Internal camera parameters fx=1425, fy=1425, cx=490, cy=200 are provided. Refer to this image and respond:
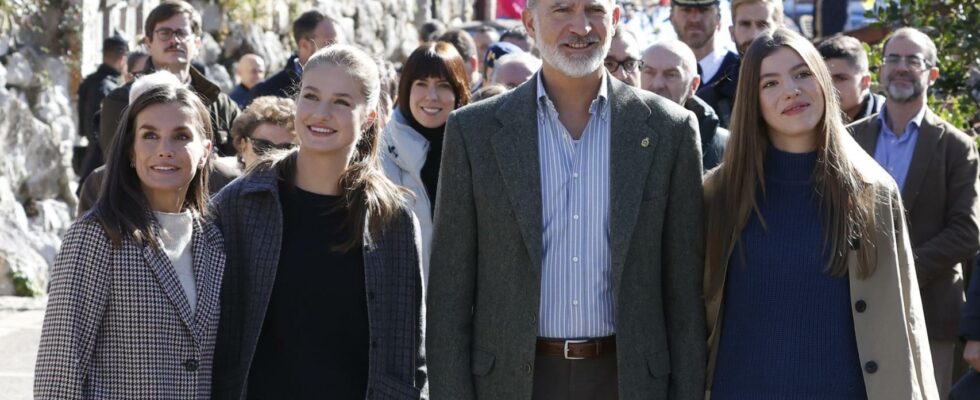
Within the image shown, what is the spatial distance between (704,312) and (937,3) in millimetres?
4982

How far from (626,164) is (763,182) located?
47 centimetres

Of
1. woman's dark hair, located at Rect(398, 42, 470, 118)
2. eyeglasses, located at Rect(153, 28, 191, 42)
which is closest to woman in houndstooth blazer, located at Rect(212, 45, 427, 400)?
woman's dark hair, located at Rect(398, 42, 470, 118)

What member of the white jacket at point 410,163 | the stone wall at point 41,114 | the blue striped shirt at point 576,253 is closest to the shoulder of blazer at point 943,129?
the white jacket at point 410,163

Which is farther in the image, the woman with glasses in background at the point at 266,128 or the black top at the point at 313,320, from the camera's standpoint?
the woman with glasses in background at the point at 266,128

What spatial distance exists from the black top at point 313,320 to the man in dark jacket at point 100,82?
16.1 feet

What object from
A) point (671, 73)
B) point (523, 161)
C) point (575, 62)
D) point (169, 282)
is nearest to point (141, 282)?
point (169, 282)

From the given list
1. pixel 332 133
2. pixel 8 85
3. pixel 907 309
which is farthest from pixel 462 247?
pixel 8 85

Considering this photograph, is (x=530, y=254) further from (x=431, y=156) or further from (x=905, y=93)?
(x=905, y=93)

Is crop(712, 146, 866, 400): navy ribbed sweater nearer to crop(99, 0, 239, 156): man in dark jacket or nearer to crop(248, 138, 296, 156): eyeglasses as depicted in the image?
crop(248, 138, 296, 156): eyeglasses

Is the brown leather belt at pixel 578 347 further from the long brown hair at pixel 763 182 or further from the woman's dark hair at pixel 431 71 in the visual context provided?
the woman's dark hair at pixel 431 71

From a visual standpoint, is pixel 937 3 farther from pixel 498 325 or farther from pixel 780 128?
pixel 498 325

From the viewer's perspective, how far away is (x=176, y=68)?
745cm

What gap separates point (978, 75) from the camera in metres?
8.20

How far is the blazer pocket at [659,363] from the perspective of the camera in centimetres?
404
